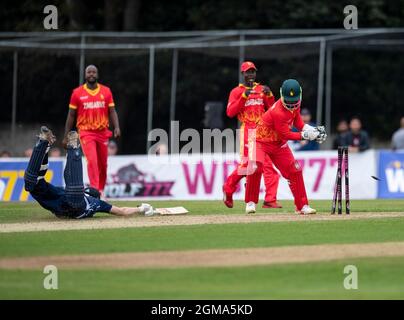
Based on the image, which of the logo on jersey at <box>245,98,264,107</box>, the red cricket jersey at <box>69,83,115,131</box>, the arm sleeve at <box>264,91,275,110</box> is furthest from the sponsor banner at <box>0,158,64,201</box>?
the arm sleeve at <box>264,91,275,110</box>

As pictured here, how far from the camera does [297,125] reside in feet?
54.9

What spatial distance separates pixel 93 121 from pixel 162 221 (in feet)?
14.4

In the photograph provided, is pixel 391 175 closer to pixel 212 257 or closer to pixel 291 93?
pixel 291 93

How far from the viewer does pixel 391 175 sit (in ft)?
84.5

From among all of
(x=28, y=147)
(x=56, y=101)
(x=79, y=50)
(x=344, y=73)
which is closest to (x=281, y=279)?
(x=79, y=50)

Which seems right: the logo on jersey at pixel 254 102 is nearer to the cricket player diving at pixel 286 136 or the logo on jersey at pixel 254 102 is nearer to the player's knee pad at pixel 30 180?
the cricket player diving at pixel 286 136

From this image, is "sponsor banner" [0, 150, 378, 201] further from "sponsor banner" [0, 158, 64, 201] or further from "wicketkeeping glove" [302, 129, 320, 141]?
"wicketkeeping glove" [302, 129, 320, 141]

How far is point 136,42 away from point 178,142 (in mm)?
3200

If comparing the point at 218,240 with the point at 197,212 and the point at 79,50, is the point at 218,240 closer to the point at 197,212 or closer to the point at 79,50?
the point at 197,212

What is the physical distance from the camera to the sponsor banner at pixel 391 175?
83.8 feet

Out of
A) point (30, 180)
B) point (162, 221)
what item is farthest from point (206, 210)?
point (30, 180)

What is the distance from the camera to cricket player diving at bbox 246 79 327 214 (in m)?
16.1

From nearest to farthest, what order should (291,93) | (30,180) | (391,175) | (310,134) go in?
1. (30,180)
2. (310,134)
3. (291,93)
4. (391,175)

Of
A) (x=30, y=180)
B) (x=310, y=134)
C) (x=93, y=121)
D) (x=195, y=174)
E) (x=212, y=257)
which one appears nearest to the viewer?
(x=212, y=257)
